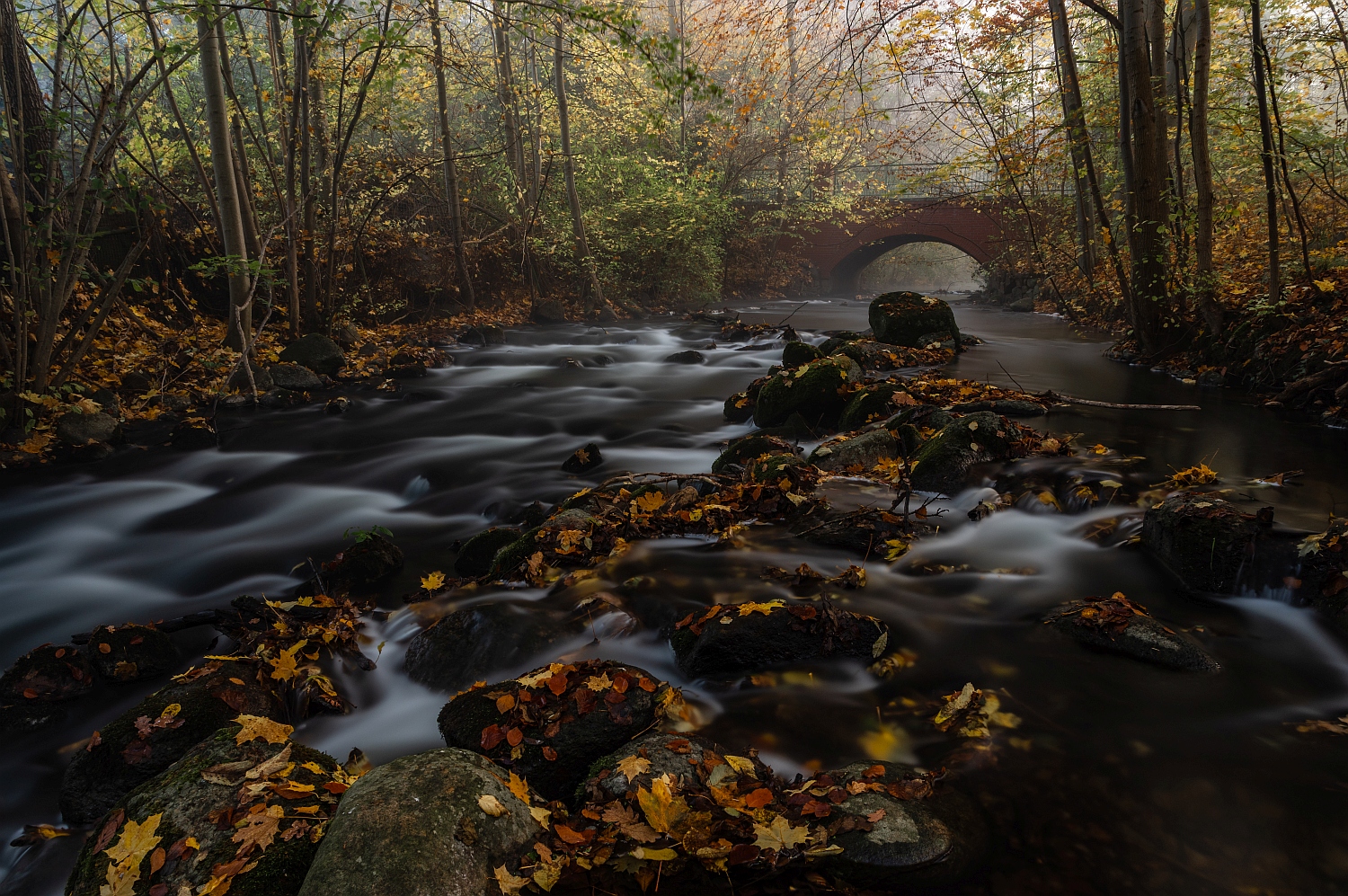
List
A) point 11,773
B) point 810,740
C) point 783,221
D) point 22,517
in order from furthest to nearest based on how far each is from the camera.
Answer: point 783,221 → point 22,517 → point 11,773 → point 810,740

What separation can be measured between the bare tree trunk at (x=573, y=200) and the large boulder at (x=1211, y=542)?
14.4 meters

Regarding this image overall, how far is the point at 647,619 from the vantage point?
12.6 feet

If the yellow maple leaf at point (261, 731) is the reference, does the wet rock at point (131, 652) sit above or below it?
below

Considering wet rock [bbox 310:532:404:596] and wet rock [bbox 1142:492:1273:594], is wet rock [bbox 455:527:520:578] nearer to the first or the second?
wet rock [bbox 310:532:404:596]

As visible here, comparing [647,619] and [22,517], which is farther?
[22,517]

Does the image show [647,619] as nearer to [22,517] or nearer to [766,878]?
[766,878]

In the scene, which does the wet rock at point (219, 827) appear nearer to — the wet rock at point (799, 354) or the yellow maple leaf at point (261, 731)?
the yellow maple leaf at point (261, 731)

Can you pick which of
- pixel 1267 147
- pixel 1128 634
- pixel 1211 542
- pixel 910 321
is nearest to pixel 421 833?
pixel 1128 634

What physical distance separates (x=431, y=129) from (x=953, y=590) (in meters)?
29.4

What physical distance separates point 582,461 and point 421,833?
5.54 metres

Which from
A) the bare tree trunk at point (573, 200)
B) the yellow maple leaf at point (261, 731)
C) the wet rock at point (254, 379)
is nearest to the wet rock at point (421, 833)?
the yellow maple leaf at point (261, 731)

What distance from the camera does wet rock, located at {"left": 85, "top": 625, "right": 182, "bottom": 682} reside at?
3.95 metres

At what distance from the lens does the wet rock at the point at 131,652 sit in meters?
3.95

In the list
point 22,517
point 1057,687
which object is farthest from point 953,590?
point 22,517
